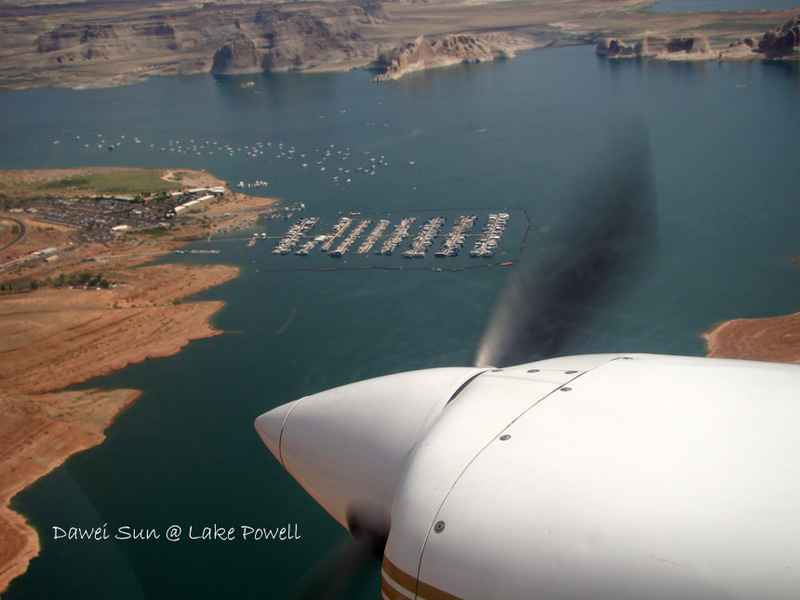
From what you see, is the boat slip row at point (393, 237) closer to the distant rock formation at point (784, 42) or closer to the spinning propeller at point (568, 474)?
the spinning propeller at point (568, 474)

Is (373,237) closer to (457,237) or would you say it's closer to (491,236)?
(457,237)

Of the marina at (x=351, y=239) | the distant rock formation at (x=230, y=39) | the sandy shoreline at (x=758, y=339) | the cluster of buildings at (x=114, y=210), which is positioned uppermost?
the distant rock formation at (x=230, y=39)

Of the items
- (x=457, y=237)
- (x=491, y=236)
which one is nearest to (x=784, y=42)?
(x=491, y=236)

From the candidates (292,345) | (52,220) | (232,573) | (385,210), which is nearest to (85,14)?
(52,220)

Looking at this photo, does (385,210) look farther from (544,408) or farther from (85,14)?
(85,14)

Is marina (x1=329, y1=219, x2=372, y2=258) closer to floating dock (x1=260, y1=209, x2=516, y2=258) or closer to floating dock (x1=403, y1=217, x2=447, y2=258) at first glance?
floating dock (x1=260, y1=209, x2=516, y2=258)

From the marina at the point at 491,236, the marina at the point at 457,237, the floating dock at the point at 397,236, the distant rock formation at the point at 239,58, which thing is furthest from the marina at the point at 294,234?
the distant rock formation at the point at 239,58

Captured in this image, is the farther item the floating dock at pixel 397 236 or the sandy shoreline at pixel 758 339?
the floating dock at pixel 397 236
